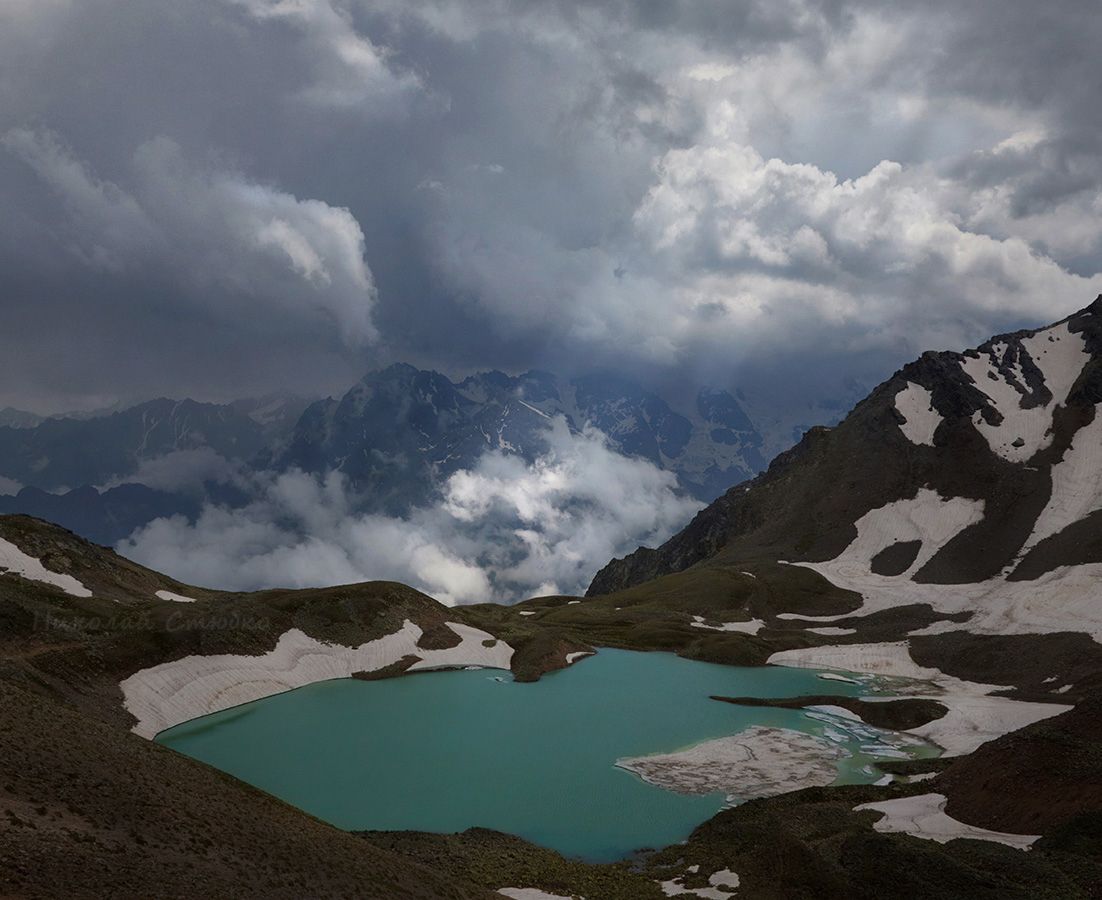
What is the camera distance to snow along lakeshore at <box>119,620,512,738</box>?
251ft

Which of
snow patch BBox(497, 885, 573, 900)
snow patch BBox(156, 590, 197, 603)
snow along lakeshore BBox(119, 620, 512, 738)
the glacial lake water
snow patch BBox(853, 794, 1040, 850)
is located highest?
snow patch BBox(156, 590, 197, 603)

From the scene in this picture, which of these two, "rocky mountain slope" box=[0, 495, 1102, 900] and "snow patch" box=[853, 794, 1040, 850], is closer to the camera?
"rocky mountain slope" box=[0, 495, 1102, 900]

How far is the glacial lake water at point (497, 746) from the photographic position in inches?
2128

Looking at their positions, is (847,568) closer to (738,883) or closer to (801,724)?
(801,724)

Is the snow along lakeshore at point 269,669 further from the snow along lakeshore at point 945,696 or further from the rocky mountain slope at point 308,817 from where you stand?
the snow along lakeshore at point 945,696

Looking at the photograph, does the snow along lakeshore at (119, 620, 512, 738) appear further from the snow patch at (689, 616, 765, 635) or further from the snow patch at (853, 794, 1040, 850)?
the snow patch at (853, 794, 1040, 850)

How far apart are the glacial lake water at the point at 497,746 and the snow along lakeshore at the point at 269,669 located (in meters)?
2.13

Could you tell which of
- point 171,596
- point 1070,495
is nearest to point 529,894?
point 171,596

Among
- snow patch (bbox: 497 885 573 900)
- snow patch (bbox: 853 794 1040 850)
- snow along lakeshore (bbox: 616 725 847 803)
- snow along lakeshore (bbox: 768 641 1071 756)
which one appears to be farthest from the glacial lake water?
snow patch (bbox: 853 794 1040 850)

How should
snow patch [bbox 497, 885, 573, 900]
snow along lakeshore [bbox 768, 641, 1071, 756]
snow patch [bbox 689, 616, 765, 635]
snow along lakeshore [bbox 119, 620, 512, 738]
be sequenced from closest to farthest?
snow patch [bbox 497, 885, 573, 900], snow along lakeshore [bbox 119, 620, 512, 738], snow along lakeshore [bbox 768, 641, 1071, 756], snow patch [bbox 689, 616, 765, 635]

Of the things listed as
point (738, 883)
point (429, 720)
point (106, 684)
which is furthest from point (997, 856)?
point (106, 684)

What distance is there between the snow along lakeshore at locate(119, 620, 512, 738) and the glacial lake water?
213 cm

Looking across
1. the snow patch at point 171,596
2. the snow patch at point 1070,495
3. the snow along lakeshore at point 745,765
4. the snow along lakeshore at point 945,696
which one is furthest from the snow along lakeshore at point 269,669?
the snow patch at point 1070,495

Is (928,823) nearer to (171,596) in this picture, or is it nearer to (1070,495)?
(171,596)
